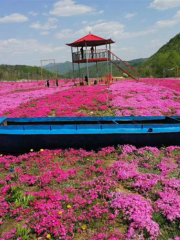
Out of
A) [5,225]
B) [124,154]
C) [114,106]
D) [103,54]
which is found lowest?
[5,225]

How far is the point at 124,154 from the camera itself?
302 inches

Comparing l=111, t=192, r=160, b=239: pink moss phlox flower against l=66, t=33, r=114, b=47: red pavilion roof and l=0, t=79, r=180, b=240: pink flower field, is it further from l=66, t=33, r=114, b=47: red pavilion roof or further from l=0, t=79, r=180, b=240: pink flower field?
l=66, t=33, r=114, b=47: red pavilion roof

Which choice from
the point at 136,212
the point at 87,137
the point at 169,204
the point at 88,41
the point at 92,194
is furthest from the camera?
the point at 88,41

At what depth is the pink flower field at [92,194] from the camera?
4.38m

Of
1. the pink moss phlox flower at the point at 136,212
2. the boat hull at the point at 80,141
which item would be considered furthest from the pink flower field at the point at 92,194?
the boat hull at the point at 80,141

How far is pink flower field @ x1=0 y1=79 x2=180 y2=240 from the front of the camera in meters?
4.38

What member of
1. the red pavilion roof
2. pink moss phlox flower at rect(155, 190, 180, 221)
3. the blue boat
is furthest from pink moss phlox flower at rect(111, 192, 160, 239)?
the red pavilion roof

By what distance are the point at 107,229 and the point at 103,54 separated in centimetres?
3177

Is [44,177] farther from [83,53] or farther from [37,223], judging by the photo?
[83,53]

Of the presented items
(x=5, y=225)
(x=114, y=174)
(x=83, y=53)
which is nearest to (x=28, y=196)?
(x=5, y=225)

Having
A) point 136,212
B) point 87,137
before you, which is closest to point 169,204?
point 136,212

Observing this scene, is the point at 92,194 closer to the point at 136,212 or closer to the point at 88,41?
the point at 136,212

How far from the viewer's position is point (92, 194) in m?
5.48

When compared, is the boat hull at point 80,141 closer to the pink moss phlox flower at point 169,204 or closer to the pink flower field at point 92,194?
the pink flower field at point 92,194
